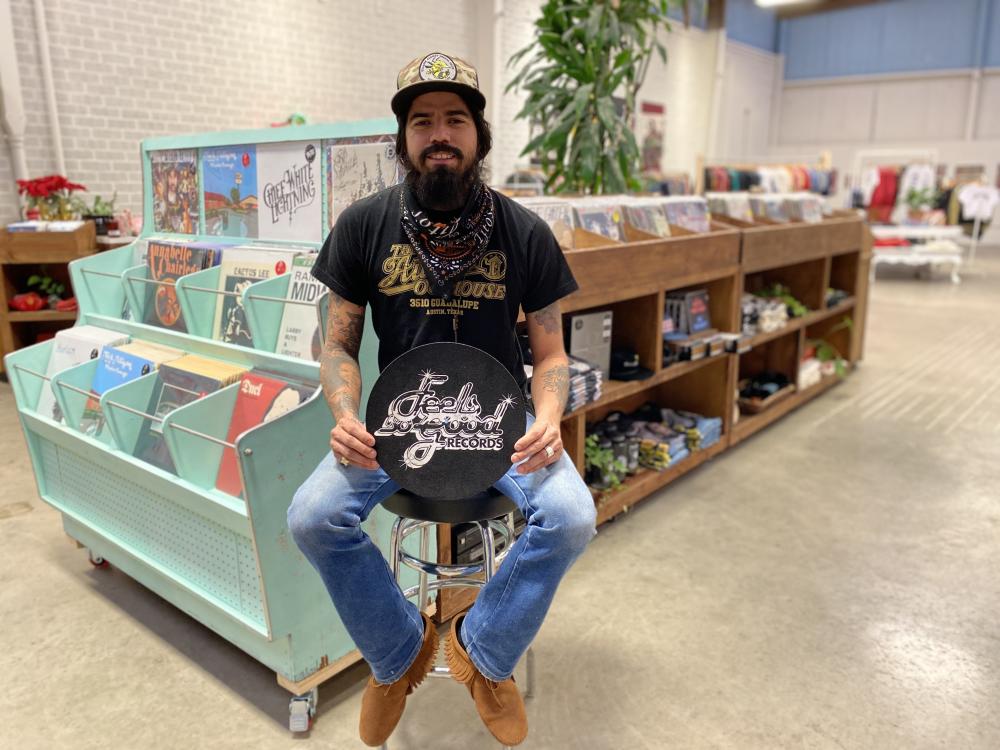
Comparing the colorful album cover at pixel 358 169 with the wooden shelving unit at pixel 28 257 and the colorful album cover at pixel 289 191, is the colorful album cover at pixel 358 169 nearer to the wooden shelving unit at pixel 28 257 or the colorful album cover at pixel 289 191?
the colorful album cover at pixel 289 191

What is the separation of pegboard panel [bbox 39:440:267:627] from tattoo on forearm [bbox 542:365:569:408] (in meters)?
0.85

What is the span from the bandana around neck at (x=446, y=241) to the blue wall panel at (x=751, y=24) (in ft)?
49.0

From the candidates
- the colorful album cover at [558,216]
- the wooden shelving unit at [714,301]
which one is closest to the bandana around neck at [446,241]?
the wooden shelving unit at [714,301]

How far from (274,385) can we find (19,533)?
1768mm

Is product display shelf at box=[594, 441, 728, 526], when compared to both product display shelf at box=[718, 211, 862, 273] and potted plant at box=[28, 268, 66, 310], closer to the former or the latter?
product display shelf at box=[718, 211, 862, 273]

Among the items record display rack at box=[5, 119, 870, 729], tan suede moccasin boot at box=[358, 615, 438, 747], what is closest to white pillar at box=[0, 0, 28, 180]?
record display rack at box=[5, 119, 870, 729]

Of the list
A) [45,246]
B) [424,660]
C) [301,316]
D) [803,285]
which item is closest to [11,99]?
[45,246]

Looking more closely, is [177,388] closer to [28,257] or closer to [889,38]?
[28,257]

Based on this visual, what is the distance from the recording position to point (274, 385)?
2051mm

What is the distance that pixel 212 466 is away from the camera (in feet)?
6.75

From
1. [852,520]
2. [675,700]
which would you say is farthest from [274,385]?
[852,520]

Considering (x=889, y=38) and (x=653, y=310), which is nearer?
(x=653, y=310)

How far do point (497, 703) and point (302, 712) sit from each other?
24.2 inches

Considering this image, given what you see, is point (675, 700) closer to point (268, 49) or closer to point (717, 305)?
point (717, 305)
